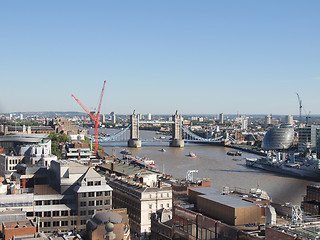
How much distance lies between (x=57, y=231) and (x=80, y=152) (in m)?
19.8

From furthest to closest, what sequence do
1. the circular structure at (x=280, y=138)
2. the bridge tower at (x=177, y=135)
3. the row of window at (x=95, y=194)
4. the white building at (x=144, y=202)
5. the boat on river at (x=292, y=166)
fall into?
1. the bridge tower at (x=177, y=135)
2. the circular structure at (x=280, y=138)
3. the boat on river at (x=292, y=166)
4. the white building at (x=144, y=202)
5. the row of window at (x=95, y=194)

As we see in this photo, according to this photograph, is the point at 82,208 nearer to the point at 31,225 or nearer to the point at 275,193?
the point at 31,225

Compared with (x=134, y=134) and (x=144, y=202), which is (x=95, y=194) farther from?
(x=134, y=134)

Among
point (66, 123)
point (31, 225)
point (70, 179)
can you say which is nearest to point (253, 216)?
point (31, 225)

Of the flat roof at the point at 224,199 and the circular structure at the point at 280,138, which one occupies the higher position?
the flat roof at the point at 224,199

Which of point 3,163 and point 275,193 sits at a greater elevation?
point 3,163

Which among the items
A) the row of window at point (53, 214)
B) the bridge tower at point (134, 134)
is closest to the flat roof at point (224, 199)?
the row of window at point (53, 214)

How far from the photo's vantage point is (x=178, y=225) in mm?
13414

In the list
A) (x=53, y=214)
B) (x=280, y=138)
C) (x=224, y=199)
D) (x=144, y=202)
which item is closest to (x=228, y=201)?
(x=224, y=199)

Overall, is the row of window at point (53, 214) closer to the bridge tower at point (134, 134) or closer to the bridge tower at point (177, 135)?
the bridge tower at point (134, 134)

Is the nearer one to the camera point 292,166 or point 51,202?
point 51,202

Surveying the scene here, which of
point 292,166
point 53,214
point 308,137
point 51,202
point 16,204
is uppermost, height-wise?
point 308,137

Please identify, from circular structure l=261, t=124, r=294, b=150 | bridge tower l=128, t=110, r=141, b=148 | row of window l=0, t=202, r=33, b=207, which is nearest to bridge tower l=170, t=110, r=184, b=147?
bridge tower l=128, t=110, r=141, b=148

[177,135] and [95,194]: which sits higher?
[95,194]
